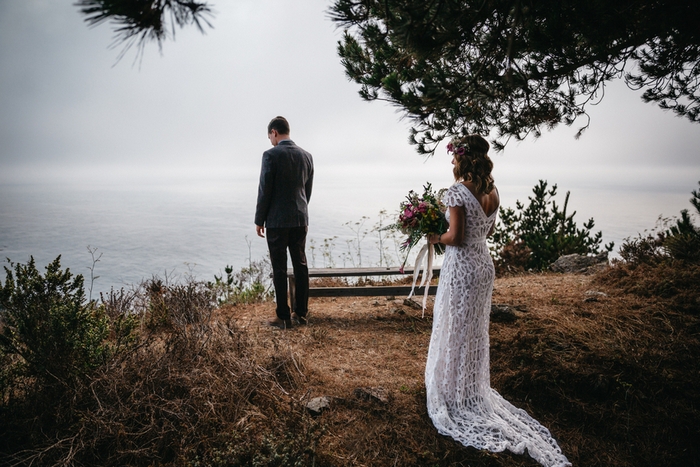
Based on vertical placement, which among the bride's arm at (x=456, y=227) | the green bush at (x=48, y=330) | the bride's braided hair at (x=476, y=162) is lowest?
the green bush at (x=48, y=330)

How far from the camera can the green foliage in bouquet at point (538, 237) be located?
9242mm

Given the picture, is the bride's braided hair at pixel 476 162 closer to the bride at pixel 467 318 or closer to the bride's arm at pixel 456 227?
the bride at pixel 467 318

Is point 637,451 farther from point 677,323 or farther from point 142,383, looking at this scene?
point 142,383

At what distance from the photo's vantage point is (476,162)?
10.4 feet

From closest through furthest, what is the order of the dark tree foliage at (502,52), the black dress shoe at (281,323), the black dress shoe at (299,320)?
the dark tree foliage at (502,52) → the black dress shoe at (281,323) → the black dress shoe at (299,320)

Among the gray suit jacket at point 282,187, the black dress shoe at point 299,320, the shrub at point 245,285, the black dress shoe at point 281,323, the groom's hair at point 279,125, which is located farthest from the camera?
the shrub at point 245,285

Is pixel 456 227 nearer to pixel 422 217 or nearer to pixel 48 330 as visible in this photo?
pixel 422 217

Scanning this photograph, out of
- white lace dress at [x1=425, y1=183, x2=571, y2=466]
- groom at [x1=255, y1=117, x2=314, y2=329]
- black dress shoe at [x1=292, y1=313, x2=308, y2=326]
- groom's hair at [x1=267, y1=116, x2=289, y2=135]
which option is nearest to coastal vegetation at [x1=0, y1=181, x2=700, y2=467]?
white lace dress at [x1=425, y1=183, x2=571, y2=466]

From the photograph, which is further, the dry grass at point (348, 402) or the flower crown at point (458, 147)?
the flower crown at point (458, 147)

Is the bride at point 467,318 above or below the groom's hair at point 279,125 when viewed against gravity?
below

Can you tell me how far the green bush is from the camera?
314cm

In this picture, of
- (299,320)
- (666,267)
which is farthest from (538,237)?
(299,320)

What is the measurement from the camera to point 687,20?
3012mm

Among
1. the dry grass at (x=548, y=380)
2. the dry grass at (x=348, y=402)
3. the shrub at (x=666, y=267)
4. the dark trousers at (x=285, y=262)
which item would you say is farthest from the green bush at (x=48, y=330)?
the shrub at (x=666, y=267)
